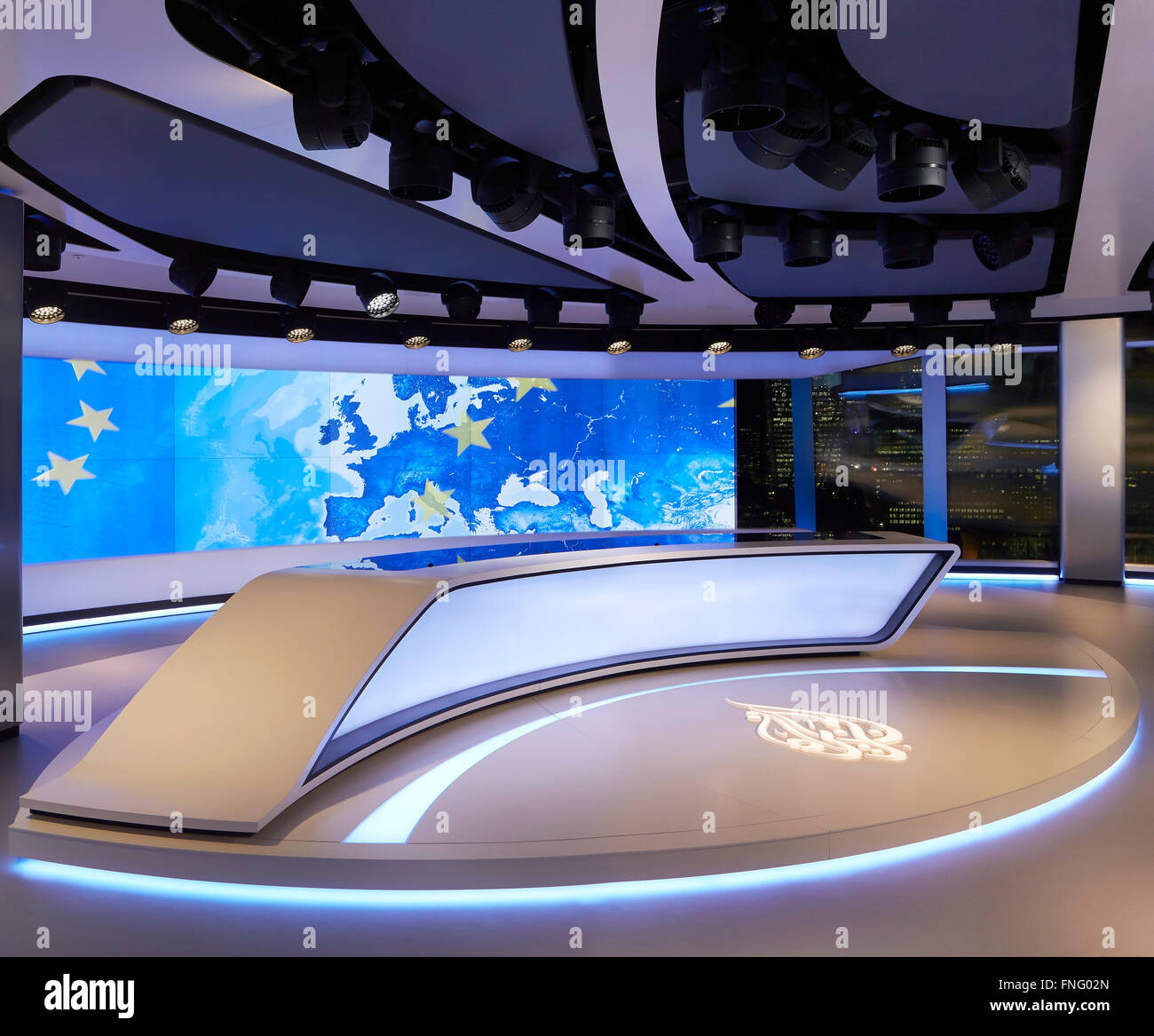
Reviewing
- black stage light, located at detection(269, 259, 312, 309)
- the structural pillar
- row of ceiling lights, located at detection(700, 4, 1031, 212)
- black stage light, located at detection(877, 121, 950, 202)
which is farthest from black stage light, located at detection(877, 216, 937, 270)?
the structural pillar

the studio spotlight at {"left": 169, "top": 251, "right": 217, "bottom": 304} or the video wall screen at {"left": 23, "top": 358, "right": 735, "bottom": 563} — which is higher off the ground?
the studio spotlight at {"left": 169, "top": 251, "right": 217, "bottom": 304}

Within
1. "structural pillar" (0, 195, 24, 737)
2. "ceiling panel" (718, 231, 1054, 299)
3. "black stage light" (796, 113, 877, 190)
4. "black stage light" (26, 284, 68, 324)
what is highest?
"ceiling panel" (718, 231, 1054, 299)

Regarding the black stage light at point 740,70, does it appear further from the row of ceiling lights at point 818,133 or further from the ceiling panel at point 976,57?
the ceiling panel at point 976,57

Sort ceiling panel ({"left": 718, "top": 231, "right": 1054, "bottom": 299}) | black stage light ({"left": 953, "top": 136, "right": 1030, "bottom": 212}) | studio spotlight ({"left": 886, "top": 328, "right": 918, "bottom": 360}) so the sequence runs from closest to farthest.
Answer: black stage light ({"left": 953, "top": 136, "right": 1030, "bottom": 212})
ceiling panel ({"left": 718, "top": 231, "right": 1054, "bottom": 299})
studio spotlight ({"left": 886, "top": 328, "right": 918, "bottom": 360})

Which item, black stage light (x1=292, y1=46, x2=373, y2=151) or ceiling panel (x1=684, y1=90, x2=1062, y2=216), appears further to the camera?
ceiling panel (x1=684, y1=90, x2=1062, y2=216)

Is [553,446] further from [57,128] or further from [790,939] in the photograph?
[790,939]

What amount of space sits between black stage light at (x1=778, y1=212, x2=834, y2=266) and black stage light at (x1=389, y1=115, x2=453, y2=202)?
2193 millimetres

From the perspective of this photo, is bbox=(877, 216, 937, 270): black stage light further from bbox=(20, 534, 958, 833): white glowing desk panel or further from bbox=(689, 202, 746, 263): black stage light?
bbox=(20, 534, 958, 833): white glowing desk panel

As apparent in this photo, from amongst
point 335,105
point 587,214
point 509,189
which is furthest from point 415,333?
point 335,105

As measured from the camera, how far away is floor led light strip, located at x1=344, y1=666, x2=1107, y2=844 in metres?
2.62

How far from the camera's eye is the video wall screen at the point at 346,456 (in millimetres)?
6727

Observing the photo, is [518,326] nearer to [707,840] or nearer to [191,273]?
[191,273]

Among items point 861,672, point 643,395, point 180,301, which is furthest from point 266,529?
point 861,672
